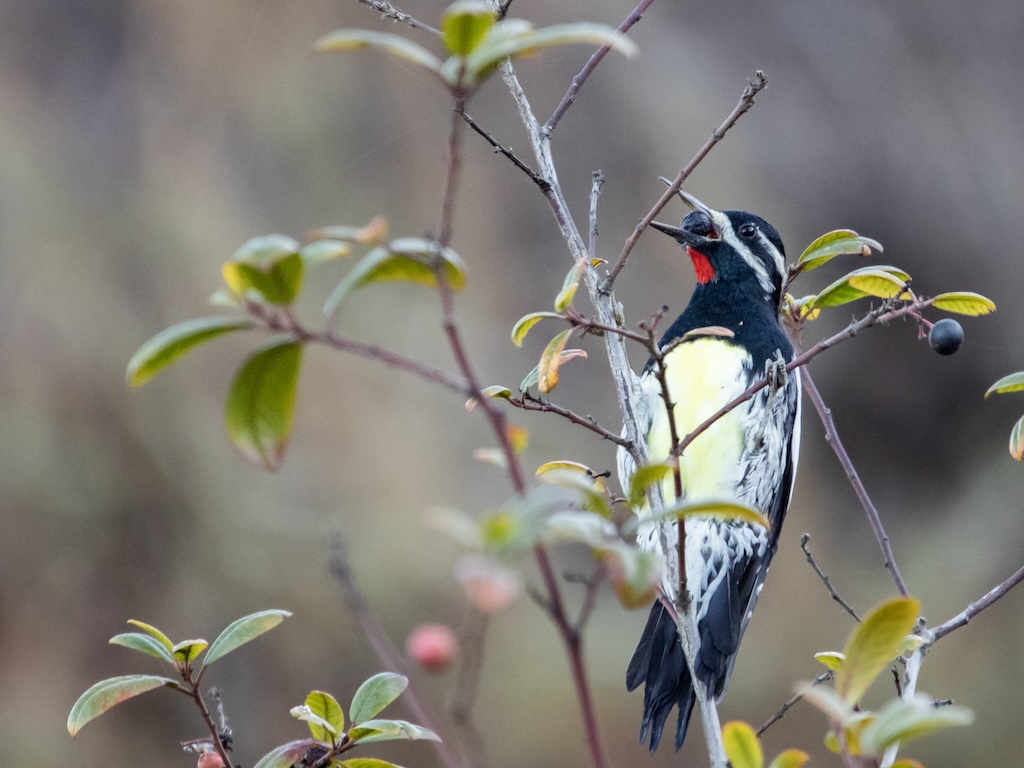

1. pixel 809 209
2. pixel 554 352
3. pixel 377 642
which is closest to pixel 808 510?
pixel 809 209

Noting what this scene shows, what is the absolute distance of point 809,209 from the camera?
555 centimetres

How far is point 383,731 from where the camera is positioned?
1033mm

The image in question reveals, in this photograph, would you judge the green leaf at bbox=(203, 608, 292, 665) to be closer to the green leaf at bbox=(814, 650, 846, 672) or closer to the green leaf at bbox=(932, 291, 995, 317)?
the green leaf at bbox=(814, 650, 846, 672)

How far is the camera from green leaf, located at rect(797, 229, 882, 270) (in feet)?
4.51

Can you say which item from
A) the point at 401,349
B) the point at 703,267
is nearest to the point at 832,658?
the point at 703,267

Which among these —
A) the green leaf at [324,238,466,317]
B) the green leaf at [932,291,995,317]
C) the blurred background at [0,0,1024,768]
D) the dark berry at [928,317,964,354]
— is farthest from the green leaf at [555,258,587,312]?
the blurred background at [0,0,1024,768]

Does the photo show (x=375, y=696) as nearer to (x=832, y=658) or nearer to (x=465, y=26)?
(x=832, y=658)

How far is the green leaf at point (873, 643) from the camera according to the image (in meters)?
0.81

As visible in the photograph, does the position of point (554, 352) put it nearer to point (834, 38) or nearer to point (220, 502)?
point (220, 502)

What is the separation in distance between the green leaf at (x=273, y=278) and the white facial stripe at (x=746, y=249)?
1897mm

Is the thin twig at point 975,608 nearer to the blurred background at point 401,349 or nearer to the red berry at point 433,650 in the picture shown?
the red berry at point 433,650

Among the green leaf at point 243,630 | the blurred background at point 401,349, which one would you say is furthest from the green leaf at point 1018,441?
the blurred background at point 401,349

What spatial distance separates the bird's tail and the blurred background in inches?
94.3

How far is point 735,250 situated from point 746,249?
0.03 m
